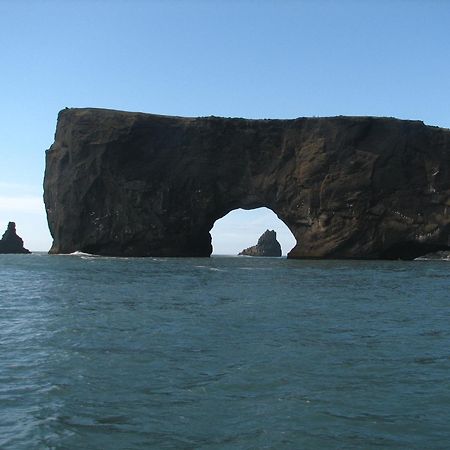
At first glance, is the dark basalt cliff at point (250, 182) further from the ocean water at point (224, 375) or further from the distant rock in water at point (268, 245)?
the distant rock in water at point (268, 245)

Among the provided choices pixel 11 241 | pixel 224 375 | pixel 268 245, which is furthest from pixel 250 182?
pixel 268 245

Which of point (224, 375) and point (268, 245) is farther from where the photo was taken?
point (268, 245)

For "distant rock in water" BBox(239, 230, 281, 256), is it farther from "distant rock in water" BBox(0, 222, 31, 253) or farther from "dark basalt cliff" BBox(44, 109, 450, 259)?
"dark basalt cliff" BBox(44, 109, 450, 259)

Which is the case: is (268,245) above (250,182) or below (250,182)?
below

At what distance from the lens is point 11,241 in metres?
118

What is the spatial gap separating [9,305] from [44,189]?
244 feet

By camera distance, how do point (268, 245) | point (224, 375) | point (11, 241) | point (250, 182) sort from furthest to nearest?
1. point (268, 245)
2. point (11, 241)
3. point (250, 182)
4. point (224, 375)

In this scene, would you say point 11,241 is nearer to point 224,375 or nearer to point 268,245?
point 268,245

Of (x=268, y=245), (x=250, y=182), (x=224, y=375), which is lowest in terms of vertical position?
(x=224, y=375)

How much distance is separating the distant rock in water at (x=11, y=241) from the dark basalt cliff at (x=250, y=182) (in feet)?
117

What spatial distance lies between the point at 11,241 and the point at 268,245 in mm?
69388

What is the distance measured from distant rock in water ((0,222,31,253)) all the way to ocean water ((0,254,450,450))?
333 ft

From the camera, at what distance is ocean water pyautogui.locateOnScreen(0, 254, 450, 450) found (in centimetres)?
792

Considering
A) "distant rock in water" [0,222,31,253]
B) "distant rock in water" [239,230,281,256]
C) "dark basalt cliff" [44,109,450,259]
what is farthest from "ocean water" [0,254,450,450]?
"distant rock in water" [239,230,281,256]
